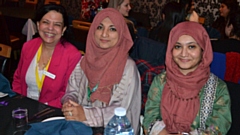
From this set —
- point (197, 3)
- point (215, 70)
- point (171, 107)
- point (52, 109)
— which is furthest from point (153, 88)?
point (197, 3)

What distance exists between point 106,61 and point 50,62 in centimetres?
49

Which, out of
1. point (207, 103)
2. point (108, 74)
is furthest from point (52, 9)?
point (207, 103)

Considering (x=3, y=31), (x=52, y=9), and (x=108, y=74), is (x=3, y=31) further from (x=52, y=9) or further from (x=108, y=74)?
(x=108, y=74)

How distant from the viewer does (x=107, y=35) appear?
184 centimetres

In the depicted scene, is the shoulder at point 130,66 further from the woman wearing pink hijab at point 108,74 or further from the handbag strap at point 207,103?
the handbag strap at point 207,103

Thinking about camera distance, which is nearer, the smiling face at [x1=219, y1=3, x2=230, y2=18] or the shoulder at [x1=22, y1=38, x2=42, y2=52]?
the shoulder at [x1=22, y1=38, x2=42, y2=52]

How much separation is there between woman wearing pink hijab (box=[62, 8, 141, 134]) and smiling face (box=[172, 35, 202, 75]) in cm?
28

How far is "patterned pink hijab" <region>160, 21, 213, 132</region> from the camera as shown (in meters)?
1.68

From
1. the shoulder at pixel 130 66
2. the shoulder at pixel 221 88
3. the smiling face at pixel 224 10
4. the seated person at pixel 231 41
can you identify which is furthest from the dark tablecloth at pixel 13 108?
the smiling face at pixel 224 10

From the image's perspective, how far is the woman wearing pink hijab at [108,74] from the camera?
70.3 inches

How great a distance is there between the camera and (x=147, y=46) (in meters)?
2.27

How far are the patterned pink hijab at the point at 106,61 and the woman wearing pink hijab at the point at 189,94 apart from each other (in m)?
0.25

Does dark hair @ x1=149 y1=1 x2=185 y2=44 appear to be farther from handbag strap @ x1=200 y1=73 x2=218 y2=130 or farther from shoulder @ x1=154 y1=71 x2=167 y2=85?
handbag strap @ x1=200 y1=73 x2=218 y2=130

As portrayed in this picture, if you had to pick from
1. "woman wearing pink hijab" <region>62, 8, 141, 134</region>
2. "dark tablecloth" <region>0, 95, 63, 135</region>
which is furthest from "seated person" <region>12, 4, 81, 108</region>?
"dark tablecloth" <region>0, 95, 63, 135</region>
